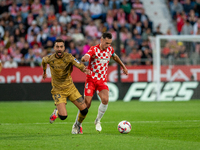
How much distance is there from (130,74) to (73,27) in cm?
430

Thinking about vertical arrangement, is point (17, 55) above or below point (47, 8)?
below

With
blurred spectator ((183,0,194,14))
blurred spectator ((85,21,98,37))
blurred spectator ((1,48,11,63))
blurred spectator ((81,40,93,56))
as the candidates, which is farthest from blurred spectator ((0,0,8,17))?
blurred spectator ((183,0,194,14))

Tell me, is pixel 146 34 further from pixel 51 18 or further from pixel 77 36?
pixel 51 18

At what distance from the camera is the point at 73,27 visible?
19.9m

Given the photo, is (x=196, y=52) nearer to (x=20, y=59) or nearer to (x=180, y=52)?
(x=180, y=52)

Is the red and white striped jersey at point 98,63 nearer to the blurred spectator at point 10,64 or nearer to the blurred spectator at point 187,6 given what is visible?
the blurred spectator at point 10,64

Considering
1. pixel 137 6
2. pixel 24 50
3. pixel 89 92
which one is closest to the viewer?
pixel 89 92

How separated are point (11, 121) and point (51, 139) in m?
3.55

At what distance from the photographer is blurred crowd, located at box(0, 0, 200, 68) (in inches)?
704

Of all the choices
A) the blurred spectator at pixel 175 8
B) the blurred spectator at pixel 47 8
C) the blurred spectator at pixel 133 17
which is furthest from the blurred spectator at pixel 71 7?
the blurred spectator at pixel 175 8

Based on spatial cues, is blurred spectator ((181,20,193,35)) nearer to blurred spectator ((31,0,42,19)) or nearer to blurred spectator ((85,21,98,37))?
blurred spectator ((85,21,98,37))

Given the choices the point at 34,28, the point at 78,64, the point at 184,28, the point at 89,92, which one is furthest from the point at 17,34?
the point at 78,64

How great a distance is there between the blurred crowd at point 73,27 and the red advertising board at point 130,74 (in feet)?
1.03

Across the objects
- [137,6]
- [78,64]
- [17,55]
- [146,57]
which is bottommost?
[146,57]
